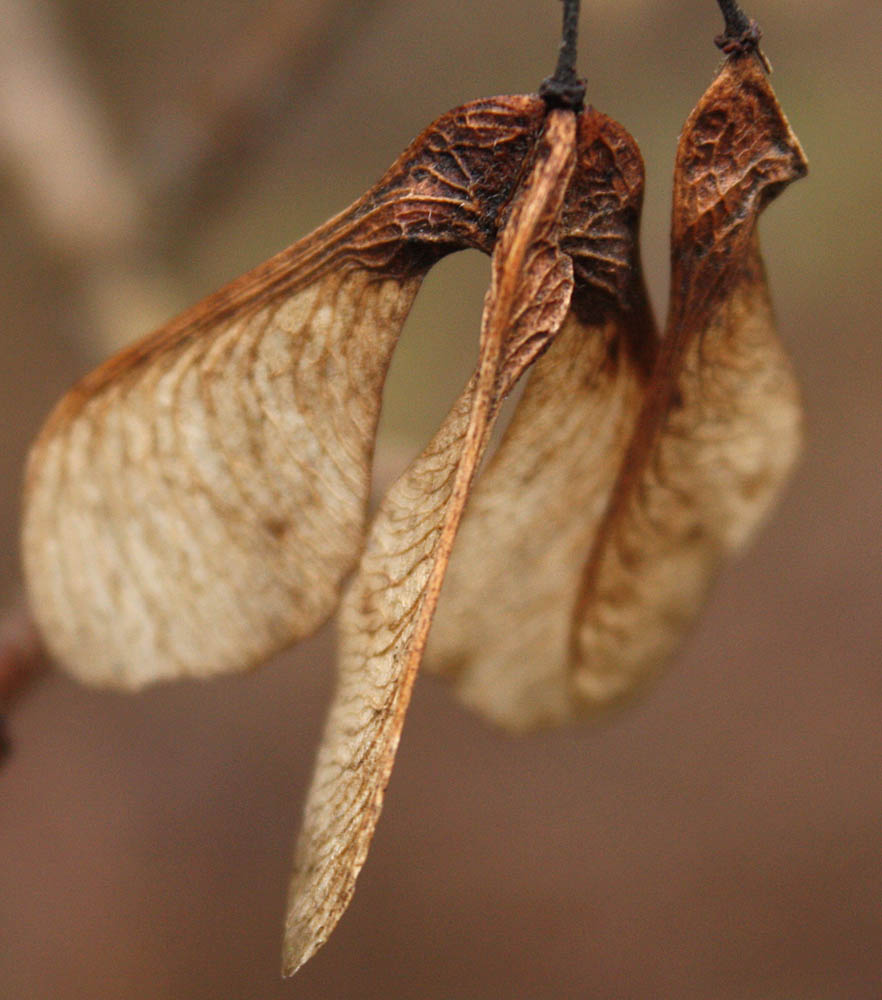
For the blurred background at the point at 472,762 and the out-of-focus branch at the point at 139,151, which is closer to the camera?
the out-of-focus branch at the point at 139,151

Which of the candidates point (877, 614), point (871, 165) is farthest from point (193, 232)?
point (871, 165)

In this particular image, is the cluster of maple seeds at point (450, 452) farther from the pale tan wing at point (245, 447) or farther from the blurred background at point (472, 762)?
the blurred background at point (472, 762)

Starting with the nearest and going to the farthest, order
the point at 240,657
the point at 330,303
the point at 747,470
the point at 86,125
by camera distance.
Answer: the point at 330,303 → the point at 240,657 → the point at 747,470 → the point at 86,125

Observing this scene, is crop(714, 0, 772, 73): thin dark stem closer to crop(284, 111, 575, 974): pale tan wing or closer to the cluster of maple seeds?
the cluster of maple seeds

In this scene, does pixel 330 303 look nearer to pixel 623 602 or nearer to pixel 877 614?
pixel 623 602

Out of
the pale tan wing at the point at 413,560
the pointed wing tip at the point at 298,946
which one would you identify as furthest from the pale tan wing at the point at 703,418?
the pointed wing tip at the point at 298,946

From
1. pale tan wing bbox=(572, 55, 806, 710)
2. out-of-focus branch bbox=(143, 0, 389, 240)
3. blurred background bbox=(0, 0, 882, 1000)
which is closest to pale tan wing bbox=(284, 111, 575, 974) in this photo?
pale tan wing bbox=(572, 55, 806, 710)
